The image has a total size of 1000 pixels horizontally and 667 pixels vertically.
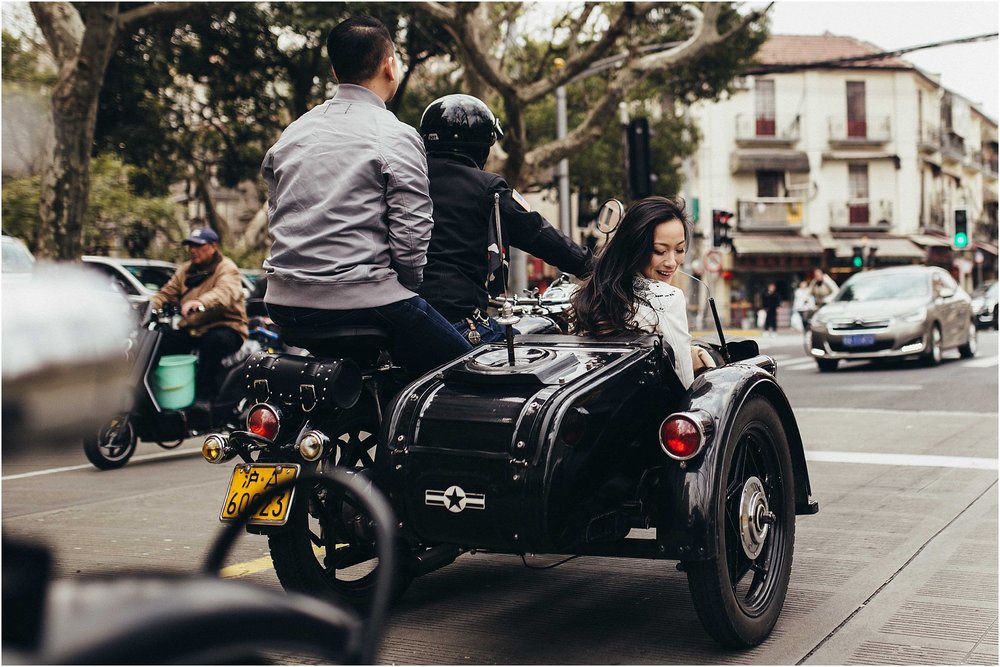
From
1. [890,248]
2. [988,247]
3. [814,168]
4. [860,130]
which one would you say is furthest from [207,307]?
[988,247]

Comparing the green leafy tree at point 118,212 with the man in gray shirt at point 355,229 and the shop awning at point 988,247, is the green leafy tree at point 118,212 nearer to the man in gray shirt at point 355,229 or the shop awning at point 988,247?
the man in gray shirt at point 355,229

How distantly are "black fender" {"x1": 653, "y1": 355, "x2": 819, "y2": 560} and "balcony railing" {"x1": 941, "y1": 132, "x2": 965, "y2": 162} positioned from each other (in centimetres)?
5462

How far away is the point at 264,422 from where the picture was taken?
350 centimetres

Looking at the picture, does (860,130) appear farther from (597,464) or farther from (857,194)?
(597,464)

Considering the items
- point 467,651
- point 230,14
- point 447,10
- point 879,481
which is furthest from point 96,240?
point 467,651

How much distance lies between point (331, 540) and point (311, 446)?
1.49 ft

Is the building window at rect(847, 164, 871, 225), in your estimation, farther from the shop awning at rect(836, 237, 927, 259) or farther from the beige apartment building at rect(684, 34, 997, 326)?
the shop awning at rect(836, 237, 927, 259)

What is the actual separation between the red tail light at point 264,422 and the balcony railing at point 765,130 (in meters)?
44.7

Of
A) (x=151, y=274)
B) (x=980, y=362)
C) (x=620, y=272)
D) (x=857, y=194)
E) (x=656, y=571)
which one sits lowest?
(x=980, y=362)

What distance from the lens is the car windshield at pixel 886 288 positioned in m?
16.5

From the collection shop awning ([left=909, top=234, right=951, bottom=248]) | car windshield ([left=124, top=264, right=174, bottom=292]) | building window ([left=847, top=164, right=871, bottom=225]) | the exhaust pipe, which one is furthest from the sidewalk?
shop awning ([left=909, top=234, right=951, bottom=248])

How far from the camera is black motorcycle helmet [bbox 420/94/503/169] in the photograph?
4.06 metres

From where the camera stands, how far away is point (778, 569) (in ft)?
12.0

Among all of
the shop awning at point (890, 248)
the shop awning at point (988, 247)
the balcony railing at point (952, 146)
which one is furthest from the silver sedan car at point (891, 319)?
the shop awning at point (988, 247)
